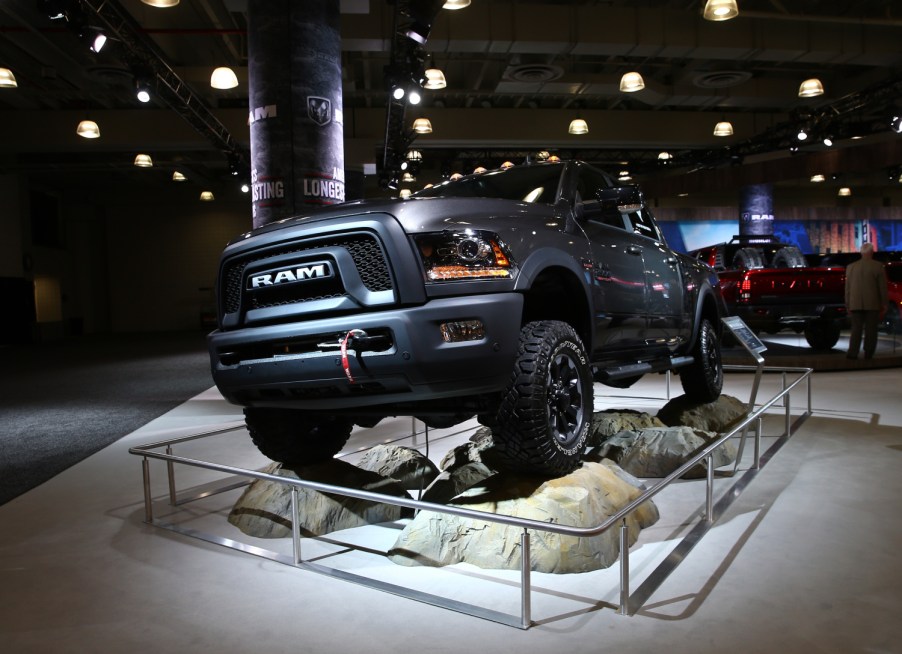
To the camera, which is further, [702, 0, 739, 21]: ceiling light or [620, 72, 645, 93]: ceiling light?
[620, 72, 645, 93]: ceiling light

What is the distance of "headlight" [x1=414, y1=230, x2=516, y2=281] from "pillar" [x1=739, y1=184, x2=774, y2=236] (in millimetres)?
18026

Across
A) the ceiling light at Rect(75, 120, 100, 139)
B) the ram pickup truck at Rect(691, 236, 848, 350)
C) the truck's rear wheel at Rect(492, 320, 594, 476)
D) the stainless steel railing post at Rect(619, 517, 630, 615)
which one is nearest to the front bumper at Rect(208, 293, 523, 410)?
the truck's rear wheel at Rect(492, 320, 594, 476)

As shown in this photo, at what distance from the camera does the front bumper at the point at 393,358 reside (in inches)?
100

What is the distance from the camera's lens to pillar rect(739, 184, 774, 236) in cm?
1898

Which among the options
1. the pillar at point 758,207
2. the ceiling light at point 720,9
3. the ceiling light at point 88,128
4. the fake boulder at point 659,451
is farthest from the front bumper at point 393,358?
the pillar at point 758,207

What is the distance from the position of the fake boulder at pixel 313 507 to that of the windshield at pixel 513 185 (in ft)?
4.94

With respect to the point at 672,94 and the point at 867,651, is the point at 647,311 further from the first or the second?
the point at 672,94

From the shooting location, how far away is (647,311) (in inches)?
160

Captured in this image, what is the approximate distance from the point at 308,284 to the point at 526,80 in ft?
35.8

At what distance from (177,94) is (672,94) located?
9.32 m

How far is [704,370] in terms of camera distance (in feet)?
17.0

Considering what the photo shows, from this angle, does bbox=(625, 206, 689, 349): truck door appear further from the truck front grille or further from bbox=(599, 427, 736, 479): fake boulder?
the truck front grille

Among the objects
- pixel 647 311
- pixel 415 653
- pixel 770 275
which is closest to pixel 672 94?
pixel 770 275

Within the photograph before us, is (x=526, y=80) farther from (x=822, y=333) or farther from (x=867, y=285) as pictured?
(x=867, y=285)
